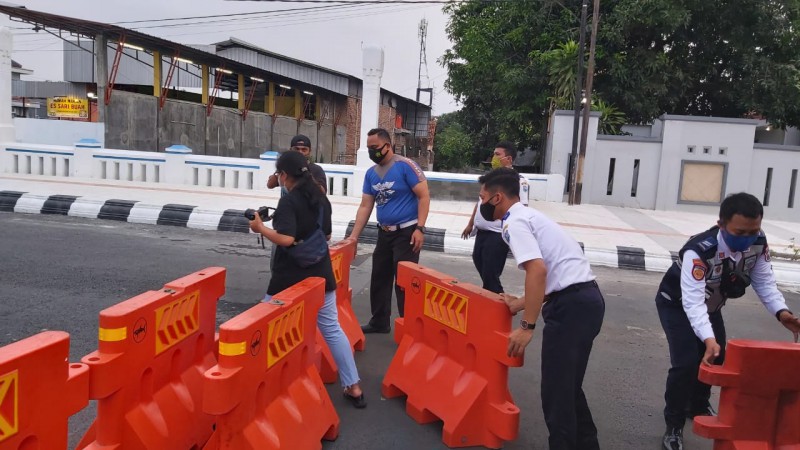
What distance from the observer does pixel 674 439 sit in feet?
12.2

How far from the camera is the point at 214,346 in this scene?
3918 millimetres

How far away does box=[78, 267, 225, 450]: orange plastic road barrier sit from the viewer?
291 cm

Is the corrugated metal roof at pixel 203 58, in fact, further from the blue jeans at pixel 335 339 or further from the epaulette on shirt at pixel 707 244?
the epaulette on shirt at pixel 707 244

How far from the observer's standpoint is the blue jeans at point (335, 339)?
403cm

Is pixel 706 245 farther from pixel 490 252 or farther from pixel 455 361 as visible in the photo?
pixel 490 252

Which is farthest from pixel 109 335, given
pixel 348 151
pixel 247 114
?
pixel 348 151

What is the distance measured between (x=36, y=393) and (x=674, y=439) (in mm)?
3431

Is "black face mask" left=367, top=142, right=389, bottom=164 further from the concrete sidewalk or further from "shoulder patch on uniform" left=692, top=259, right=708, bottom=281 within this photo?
the concrete sidewalk

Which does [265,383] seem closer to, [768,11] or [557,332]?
[557,332]

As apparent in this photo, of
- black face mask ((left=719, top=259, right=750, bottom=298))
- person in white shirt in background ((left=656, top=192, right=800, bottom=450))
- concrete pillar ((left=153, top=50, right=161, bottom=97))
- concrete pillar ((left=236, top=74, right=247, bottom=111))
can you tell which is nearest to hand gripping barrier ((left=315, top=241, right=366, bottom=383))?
person in white shirt in background ((left=656, top=192, right=800, bottom=450))

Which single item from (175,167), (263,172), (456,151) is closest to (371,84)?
(263,172)

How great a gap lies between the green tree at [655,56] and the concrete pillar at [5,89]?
50.4 feet

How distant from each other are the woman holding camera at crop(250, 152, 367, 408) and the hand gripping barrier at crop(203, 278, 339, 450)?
7.8 inches

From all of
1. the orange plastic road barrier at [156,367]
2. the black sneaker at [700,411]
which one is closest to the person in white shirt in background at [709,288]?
the black sneaker at [700,411]
